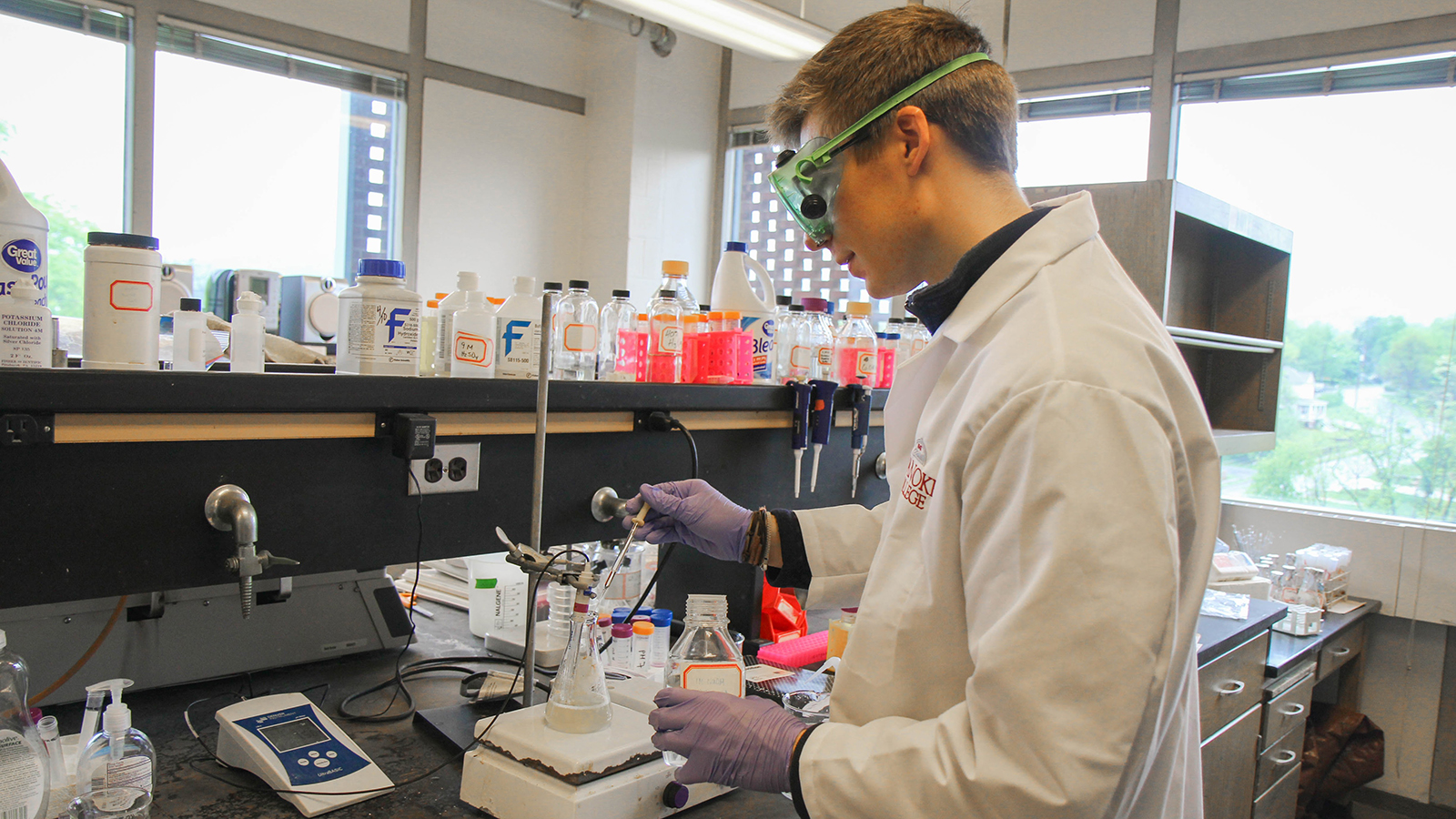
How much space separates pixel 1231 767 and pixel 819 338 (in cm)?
160

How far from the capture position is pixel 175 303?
63.9 inches

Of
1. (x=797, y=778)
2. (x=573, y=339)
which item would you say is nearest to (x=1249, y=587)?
(x=573, y=339)

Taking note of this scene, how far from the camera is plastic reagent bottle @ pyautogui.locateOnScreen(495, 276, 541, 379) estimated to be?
1.40m

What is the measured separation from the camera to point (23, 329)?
3.31 feet

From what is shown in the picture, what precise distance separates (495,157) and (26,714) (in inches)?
154

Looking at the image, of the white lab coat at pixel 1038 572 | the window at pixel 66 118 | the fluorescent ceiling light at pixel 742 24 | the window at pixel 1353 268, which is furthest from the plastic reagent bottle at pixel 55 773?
the window at pixel 1353 268

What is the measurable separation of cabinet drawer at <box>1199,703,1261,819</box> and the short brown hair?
71.8 inches

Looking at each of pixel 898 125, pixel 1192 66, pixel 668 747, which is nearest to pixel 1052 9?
pixel 1192 66

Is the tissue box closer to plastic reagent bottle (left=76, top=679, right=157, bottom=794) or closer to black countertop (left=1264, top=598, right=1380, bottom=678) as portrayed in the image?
black countertop (left=1264, top=598, right=1380, bottom=678)

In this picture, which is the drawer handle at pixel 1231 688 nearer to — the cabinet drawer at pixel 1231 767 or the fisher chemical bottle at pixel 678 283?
the cabinet drawer at pixel 1231 767

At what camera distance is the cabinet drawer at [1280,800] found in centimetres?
251

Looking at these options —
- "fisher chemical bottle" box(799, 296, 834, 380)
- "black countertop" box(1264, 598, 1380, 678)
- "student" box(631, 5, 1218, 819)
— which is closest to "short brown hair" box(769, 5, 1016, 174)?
"student" box(631, 5, 1218, 819)

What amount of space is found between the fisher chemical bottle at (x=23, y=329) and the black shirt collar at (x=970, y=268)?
1.00 metres

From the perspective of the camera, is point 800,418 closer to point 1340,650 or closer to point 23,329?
point 23,329
